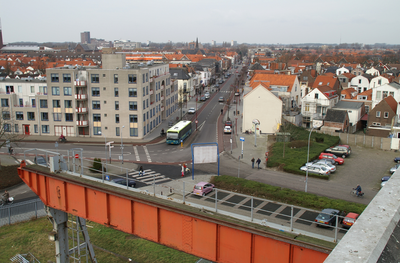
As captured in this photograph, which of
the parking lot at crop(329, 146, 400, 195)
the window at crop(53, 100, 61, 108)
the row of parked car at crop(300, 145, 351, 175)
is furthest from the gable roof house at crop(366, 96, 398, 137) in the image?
the window at crop(53, 100, 61, 108)

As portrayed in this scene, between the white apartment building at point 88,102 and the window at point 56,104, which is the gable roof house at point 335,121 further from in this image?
the window at point 56,104

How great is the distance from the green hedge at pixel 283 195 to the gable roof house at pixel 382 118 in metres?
29.8

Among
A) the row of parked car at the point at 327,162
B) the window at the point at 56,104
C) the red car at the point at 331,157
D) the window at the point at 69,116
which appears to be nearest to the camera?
the row of parked car at the point at 327,162

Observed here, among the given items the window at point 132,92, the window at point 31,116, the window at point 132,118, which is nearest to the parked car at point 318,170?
the window at point 132,118

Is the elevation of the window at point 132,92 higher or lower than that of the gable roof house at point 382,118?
higher

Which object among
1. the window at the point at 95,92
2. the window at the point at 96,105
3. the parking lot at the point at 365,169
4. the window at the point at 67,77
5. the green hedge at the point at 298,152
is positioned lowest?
the parking lot at the point at 365,169

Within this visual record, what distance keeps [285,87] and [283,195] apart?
134ft

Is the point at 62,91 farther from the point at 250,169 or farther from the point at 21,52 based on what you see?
the point at 21,52

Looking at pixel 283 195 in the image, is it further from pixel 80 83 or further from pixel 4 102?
pixel 4 102

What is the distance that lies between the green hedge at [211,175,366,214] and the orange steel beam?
1775 cm

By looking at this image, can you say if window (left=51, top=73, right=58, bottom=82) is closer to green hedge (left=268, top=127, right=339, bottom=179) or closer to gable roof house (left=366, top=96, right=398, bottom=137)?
green hedge (left=268, top=127, right=339, bottom=179)

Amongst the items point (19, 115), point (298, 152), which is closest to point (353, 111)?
point (298, 152)

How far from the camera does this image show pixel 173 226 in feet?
40.6

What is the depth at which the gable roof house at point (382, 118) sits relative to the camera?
5289 cm
